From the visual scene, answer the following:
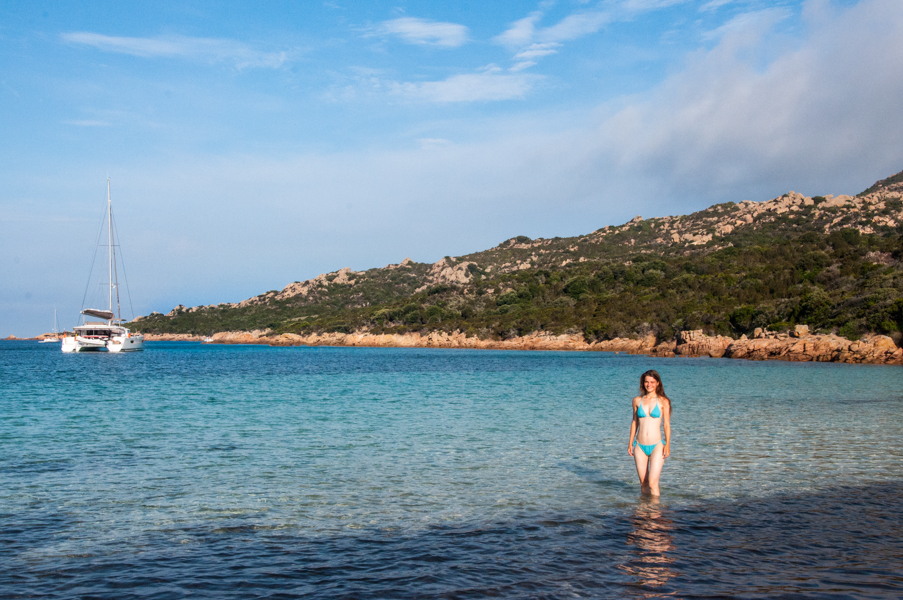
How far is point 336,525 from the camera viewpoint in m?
8.87

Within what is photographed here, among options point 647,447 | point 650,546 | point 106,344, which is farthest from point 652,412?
point 106,344

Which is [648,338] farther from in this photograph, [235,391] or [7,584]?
[7,584]

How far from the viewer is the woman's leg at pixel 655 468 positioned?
386 inches

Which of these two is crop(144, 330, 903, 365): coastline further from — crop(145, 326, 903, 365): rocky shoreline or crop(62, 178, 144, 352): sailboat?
crop(62, 178, 144, 352): sailboat

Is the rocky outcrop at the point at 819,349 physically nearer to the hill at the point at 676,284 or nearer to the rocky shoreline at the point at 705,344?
the rocky shoreline at the point at 705,344

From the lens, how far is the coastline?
1928 inches

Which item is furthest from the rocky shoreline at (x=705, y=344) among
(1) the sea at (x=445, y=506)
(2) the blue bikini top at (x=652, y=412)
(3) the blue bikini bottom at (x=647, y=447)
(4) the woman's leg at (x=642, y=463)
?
(2) the blue bikini top at (x=652, y=412)

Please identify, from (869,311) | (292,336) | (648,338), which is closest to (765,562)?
(869,311)

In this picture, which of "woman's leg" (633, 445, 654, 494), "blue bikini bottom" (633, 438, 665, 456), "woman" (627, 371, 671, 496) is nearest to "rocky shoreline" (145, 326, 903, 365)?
"woman's leg" (633, 445, 654, 494)

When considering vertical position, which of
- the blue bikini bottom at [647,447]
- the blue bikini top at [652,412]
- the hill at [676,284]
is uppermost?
the hill at [676,284]

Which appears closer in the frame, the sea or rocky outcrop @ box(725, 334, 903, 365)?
the sea

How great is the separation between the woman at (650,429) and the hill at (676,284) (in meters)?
50.7

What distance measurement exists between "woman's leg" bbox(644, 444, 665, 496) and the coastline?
154 ft

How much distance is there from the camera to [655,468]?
9.91 m
